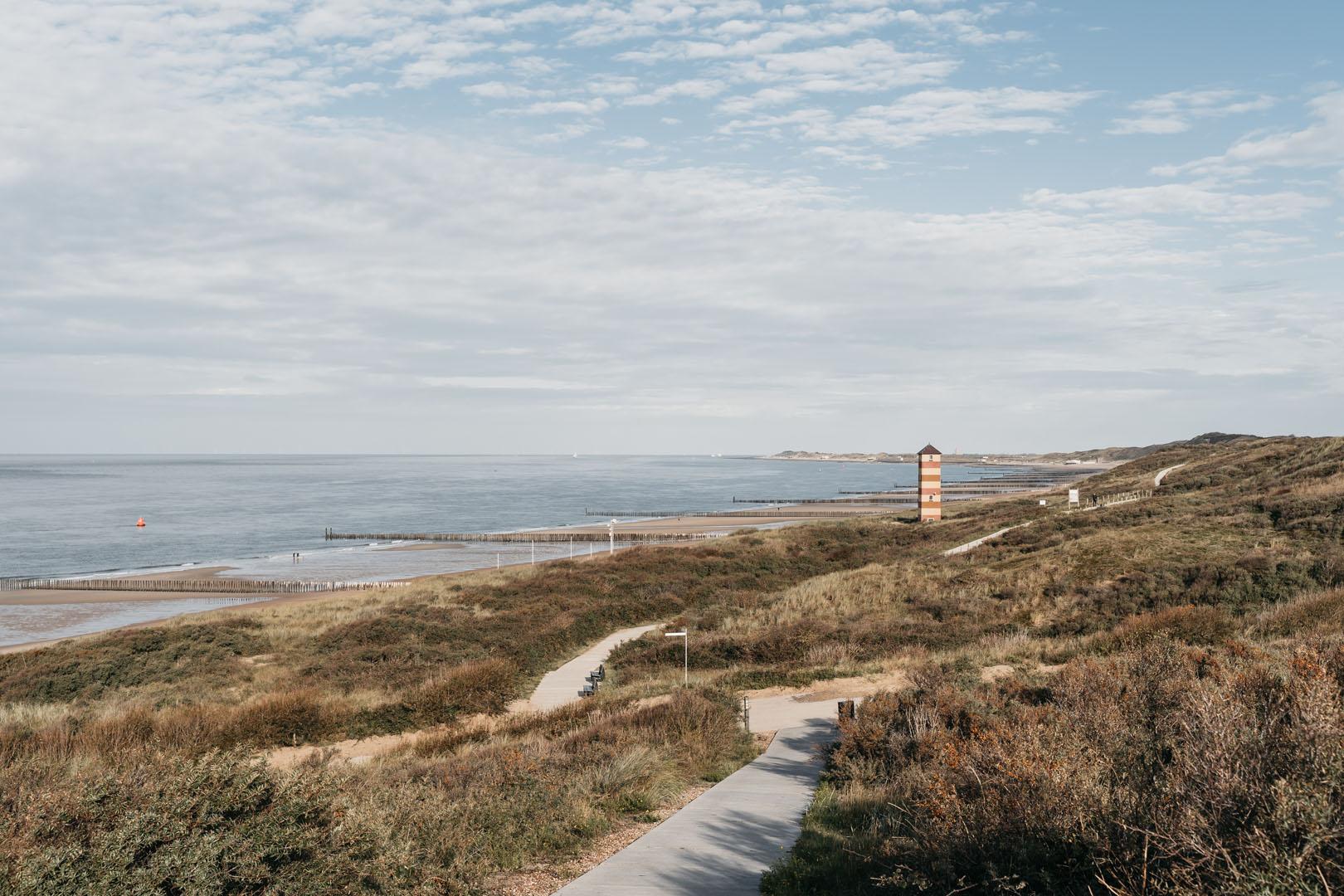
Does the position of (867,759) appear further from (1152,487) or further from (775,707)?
Answer: (1152,487)

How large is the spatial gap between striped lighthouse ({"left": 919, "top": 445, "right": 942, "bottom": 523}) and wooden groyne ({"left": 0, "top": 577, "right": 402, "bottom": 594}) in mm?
35634

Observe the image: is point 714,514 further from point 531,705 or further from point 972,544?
point 531,705

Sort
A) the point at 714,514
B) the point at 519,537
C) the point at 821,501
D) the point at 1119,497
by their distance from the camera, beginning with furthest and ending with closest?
the point at 821,501, the point at 714,514, the point at 519,537, the point at 1119,497

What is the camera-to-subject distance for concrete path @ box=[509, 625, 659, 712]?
20.4 m

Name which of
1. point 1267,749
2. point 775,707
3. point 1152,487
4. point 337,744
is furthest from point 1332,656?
point 1152,487

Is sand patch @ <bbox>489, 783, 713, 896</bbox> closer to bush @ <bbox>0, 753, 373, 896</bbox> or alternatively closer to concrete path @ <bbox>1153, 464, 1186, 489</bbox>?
bush @ <bbox>0, 753, 373, 896</bbox>

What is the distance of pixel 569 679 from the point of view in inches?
909

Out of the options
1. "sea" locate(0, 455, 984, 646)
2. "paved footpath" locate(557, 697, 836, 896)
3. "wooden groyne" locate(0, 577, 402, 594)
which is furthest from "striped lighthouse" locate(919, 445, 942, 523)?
"paved footpath" locate(557, 697, 836, 896)

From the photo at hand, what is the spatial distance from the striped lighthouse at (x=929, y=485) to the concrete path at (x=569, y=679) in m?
34.3

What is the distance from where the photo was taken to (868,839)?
316 inches

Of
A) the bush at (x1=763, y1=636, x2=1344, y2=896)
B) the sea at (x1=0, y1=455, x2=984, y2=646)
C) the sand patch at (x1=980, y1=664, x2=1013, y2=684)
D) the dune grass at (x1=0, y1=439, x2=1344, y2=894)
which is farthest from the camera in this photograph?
the sea at (x1=0, y1=455, x2=984, y2=646)

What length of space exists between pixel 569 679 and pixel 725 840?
1494 cm

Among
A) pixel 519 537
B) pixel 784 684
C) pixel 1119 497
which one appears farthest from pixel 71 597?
pixel 1119 497

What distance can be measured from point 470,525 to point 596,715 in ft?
254
